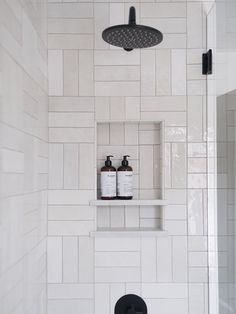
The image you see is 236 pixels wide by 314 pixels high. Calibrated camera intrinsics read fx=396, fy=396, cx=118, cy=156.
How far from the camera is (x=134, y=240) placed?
1.90m

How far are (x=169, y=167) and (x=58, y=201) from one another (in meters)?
0.56

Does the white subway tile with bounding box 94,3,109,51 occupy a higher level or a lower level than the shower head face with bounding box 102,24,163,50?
higher

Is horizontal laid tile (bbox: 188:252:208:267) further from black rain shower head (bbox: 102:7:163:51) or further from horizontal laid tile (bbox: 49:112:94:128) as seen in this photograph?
black rain shower head (bbox: 102:7:163:51)

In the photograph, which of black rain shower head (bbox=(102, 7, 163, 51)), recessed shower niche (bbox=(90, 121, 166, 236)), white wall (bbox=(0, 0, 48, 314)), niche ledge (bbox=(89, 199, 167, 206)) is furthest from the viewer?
recessed shower niche (bbox=(90, 121, 166, 236))

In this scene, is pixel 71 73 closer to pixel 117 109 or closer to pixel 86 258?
pixel 117 109

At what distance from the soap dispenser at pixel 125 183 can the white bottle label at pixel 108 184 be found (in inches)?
1.0

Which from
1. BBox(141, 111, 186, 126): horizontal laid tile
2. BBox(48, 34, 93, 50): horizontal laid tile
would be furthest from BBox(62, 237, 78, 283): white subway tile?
BBox(48, 34, 93, 50): horizontal laid tile

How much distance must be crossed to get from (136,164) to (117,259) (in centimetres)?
47

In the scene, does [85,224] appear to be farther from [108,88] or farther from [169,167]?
[108,88]

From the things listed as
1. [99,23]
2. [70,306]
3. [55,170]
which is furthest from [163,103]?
[70,306]

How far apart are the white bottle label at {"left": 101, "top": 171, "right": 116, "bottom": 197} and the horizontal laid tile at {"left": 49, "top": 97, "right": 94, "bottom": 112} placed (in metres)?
0.32

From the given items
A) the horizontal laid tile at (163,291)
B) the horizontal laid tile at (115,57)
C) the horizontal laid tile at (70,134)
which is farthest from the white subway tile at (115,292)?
the horizontal laid tile at (115,57)

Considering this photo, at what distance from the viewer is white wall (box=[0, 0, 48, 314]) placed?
117cm

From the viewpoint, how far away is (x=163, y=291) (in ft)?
6.20
